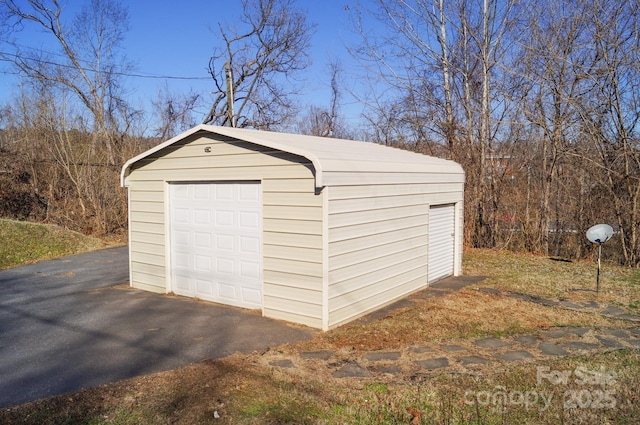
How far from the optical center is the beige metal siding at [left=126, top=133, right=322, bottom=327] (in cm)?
628

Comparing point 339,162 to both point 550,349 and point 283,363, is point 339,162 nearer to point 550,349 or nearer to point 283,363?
point 283,363

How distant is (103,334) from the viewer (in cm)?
616

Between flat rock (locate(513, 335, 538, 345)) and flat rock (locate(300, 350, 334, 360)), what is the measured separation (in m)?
2.38

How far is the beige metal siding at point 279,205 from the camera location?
247 inches

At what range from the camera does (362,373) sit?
4715 millimetres

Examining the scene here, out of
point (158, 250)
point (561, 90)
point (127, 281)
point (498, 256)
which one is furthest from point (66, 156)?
point (561, 90)

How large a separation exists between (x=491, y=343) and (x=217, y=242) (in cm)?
444

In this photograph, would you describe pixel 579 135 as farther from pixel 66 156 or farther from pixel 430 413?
pixel 66 156

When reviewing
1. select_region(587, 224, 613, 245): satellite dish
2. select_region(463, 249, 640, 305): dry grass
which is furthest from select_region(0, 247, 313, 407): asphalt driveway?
select_region(587, 224, 613, 245): satellite dish

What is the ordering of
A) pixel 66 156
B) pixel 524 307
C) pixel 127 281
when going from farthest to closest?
1. pixel 66 156
2. pixel 127 281
3. pixel 524 307

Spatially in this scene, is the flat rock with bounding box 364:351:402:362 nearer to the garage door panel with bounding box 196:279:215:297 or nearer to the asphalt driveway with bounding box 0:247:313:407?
the asphalt driveway with bounding box 0:247:313:407

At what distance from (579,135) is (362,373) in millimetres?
11587

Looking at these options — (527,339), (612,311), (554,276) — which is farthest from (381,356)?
(554,276)

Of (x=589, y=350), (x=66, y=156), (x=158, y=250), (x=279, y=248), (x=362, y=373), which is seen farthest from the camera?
(x=66, y=156)
